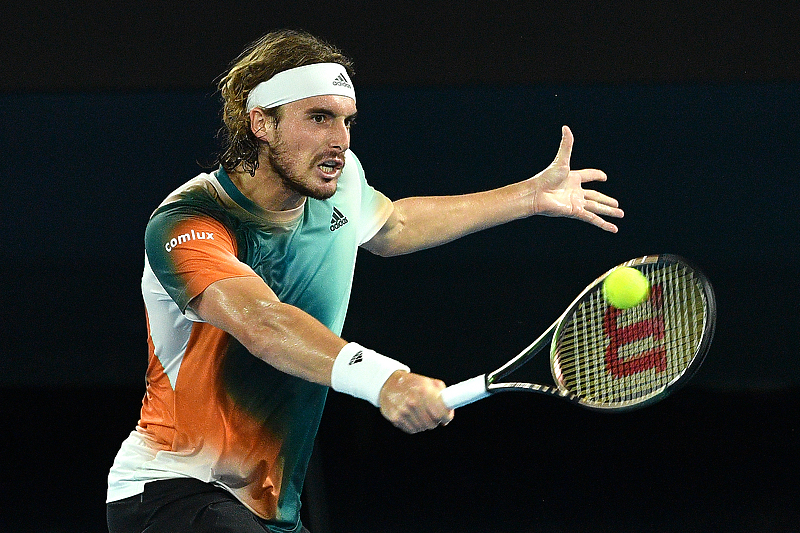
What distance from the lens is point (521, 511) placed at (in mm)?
3914

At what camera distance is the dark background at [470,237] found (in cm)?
392

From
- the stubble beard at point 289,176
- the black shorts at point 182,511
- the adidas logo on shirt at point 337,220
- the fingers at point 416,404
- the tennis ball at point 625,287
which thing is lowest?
the black shorts at point 182,511

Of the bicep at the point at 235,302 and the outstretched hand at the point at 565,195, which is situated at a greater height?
the outstretched hand at the point at 565,195

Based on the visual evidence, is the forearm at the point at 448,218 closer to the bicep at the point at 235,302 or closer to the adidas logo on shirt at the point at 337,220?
the adidas logo on shirt at the point at 337,220

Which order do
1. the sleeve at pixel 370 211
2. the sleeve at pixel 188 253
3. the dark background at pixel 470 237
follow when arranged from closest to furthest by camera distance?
1. the sleeve at pixel 188 253
2. the sleeve at pixel 370 211
3. the dark background at pixel 470 237

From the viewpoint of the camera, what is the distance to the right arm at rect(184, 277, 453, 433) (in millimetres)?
1850

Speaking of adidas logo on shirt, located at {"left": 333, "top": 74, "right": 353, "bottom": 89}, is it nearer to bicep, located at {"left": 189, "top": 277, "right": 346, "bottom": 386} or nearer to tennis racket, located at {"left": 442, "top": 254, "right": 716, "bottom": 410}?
bicep, located at {"left": 189, "top": 277, "right": 346, "bottom": 386}

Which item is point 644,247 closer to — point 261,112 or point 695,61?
point 695,61

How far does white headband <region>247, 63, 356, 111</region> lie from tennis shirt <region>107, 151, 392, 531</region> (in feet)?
0.78

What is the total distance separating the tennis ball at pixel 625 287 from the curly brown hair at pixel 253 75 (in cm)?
82

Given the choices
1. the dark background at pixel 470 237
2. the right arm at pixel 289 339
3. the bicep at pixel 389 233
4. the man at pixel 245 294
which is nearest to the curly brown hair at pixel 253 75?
the man at pixel 245 294

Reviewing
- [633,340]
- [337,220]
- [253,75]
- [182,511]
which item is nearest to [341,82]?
[253,75]

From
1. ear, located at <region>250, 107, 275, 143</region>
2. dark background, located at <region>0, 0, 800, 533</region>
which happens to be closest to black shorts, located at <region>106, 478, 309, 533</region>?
ear, located at <region>250, 107, 275, 143</region>

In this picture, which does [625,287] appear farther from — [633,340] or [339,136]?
[339,136]
